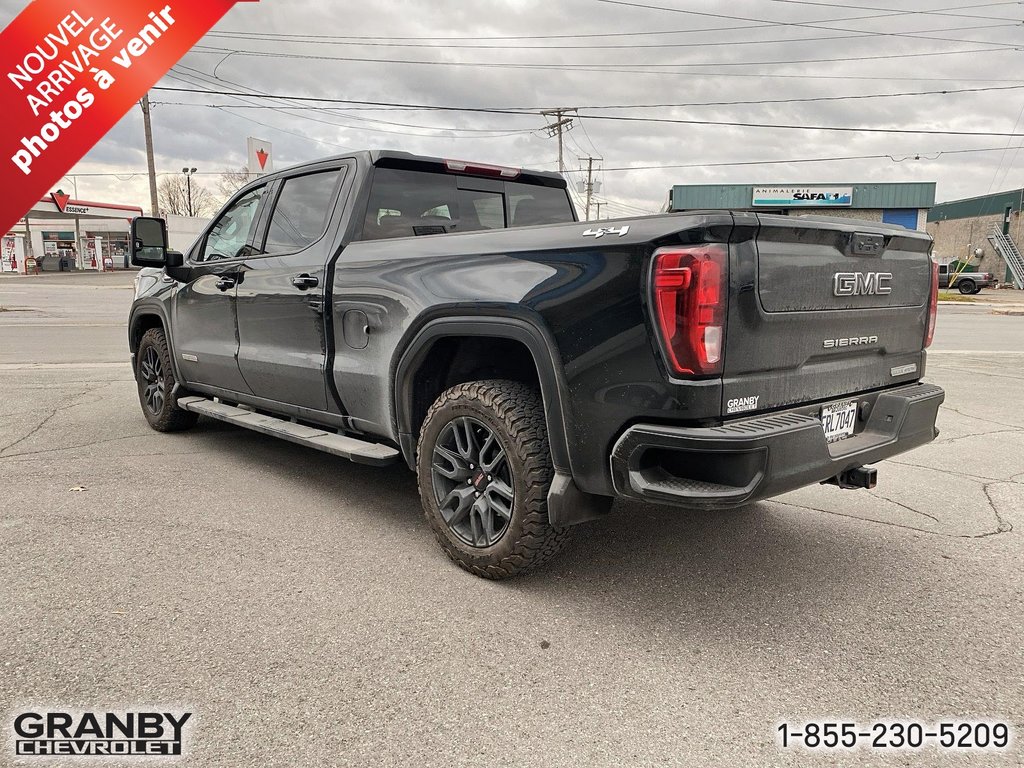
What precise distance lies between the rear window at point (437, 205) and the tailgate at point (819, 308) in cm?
213

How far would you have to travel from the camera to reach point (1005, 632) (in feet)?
9.41

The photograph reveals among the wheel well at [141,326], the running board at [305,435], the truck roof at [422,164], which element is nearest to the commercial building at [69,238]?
the wheel well at [141,326]

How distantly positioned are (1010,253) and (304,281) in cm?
5402

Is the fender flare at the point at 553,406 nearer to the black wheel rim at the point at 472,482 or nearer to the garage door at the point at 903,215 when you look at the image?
the black wheel rim at the point at 472,482

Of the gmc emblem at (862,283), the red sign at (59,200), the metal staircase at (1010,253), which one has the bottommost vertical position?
the metal staircase at (1010,253)

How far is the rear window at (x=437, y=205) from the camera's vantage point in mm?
4145

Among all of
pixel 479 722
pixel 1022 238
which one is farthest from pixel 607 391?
pixel 1022 238

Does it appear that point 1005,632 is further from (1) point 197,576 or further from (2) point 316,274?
(2) point 316,274

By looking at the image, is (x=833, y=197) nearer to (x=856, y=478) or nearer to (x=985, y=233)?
(x=985, y=233)

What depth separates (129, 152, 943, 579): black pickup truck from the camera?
Answer: 8.40 ft

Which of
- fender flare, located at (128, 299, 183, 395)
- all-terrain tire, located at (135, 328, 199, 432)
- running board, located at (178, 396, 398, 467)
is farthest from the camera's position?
all-terrain tire, located at (135, 328, 199, 432)

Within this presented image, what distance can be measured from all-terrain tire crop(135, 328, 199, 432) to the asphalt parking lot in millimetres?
1023

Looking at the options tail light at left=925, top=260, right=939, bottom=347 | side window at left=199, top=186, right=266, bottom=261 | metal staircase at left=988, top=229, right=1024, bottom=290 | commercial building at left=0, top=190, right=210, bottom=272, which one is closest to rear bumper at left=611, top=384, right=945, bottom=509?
tail light at left=925, top=260, right=939, bottom=347

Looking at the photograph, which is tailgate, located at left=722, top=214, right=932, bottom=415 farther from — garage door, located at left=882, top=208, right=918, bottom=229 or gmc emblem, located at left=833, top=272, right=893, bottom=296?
garage door, located at left=882, top=208, right=918, bottom=229
